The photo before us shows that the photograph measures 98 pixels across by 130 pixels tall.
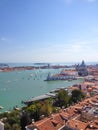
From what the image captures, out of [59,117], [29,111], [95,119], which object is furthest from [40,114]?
[95,119]

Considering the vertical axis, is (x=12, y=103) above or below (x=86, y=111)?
below

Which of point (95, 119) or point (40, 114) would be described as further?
point (40, 114)

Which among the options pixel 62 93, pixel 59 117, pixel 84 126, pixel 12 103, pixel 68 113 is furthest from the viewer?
pixel 12 103

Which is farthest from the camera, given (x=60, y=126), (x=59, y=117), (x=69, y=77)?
(x=69, y=77)

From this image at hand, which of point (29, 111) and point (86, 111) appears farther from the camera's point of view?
point (29, 111)

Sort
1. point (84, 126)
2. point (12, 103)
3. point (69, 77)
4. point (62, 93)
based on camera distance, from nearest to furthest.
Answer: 1. point (84, 126)
2. point (62, 93)
3. point (12, 103)
4. point (69, 77)

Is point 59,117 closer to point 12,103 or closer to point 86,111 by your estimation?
point 86,111

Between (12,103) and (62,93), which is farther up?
(62,93)

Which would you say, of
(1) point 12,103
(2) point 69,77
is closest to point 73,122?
(1) point 12,103

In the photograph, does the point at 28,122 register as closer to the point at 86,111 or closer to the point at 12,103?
the point at 86,111
